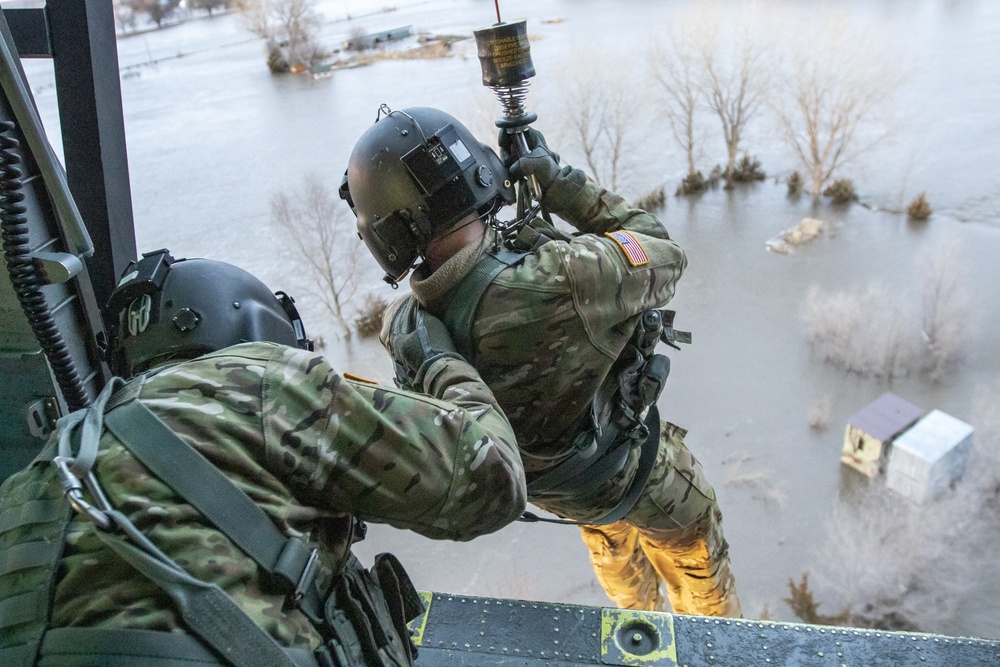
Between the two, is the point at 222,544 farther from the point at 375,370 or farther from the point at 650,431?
the point at 375,370

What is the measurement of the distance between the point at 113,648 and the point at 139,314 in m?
0.62

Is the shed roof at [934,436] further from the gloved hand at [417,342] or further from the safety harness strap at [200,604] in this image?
the safety harness strap at [200,604]

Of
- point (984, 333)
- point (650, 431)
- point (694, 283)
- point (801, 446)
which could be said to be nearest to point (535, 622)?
point (650, 431)

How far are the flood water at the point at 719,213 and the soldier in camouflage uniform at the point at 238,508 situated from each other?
393cm

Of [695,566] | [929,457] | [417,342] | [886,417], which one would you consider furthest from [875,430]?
[417,342]

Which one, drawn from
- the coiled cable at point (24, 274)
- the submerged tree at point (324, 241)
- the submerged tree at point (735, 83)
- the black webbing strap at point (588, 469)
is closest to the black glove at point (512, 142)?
the black webbing strap at point (588, 469)

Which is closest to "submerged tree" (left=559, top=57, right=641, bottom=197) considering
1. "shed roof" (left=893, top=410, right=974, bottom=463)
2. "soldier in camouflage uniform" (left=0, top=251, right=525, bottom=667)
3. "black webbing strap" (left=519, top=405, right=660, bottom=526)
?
"shed roof" (left=893, top=410, right=974, bottom=463)

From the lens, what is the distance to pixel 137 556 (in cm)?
80

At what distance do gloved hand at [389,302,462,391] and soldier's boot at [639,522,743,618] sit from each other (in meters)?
1.06

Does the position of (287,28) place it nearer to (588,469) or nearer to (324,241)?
(324,241)

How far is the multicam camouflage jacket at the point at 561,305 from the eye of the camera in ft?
5.01

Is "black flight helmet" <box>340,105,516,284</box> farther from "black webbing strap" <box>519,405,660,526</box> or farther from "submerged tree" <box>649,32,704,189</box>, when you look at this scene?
"submerged tree" <box>649,32,704,189</box>

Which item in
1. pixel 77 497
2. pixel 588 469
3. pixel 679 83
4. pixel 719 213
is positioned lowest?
pixel 719 213

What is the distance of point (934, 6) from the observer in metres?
8.45
